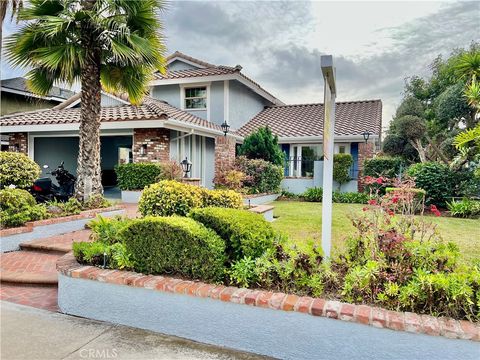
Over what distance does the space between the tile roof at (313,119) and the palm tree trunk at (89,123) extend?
32.2 feet

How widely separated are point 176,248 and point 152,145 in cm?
972

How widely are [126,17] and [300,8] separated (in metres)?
4.30

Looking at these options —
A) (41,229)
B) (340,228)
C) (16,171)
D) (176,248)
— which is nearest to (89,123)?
(16,171)

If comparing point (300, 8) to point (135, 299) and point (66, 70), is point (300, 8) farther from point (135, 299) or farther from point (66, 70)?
point (135, 299)

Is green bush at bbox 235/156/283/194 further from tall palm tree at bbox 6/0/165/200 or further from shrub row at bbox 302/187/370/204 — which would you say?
tall palm tree at bbox 6/0/165/200

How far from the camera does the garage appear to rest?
53.3 feet

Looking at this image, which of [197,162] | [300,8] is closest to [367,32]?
[300,8]

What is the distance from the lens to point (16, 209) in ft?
22.4

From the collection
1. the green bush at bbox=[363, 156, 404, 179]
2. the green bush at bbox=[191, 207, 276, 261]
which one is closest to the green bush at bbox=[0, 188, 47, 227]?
the green bush at bbox=[191, 207, 276, 261]

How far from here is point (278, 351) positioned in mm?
3143

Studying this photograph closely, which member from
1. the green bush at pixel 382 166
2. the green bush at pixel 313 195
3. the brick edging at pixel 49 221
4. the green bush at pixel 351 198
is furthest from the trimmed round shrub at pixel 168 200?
the green bush at pixel 382 166

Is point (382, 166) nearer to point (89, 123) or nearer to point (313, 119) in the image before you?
point (313, 119)

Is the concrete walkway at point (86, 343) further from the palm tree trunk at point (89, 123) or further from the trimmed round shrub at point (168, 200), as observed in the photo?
the palm tree trunk at point (89, 123)

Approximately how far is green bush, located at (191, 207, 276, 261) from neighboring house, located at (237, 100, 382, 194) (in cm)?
1301
